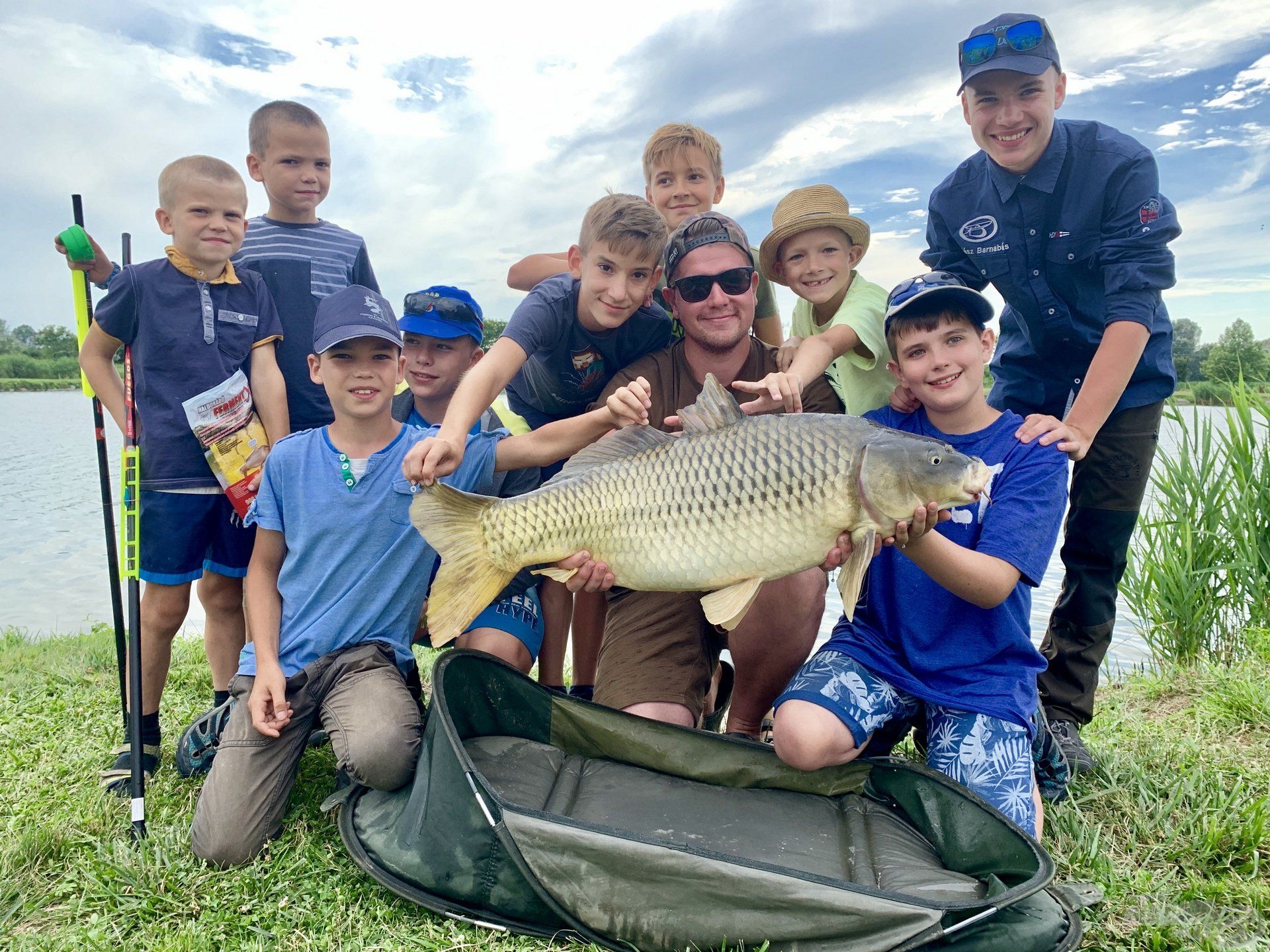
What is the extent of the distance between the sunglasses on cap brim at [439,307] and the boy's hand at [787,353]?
111 cm

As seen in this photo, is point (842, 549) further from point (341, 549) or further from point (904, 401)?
point (341, 549)

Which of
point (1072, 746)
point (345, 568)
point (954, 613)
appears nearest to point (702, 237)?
point (954, 613)

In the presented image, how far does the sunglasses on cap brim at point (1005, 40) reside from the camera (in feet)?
7.98

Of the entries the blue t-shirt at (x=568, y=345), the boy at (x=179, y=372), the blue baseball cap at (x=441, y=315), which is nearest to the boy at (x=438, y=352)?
the blue baseball cap at (x=441, y=315)

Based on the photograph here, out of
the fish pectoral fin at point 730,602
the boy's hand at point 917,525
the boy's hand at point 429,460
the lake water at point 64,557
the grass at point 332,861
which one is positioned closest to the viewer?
the grass at point 332,861

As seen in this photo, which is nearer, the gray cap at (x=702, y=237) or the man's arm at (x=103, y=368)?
the gray cap at (x=702, y=237)

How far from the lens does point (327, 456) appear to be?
7.68 ft

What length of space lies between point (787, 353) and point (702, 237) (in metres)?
0.44

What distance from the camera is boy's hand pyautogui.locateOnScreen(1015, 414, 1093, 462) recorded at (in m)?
2.06

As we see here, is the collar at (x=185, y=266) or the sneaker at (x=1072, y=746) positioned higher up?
the collar at (x=185, y=266)

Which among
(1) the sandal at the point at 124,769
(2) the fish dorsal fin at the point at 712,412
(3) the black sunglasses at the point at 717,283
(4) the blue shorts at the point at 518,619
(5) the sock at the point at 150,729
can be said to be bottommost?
(1) the sandal at the point at 124,769

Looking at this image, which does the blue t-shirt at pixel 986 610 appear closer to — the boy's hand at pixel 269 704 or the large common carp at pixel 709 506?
the large common carp at pixel 709 506

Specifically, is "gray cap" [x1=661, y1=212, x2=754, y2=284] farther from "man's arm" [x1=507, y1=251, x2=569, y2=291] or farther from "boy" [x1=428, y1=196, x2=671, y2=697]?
"man's arm" [x1=507, y1=251, x2=569, y2=291]

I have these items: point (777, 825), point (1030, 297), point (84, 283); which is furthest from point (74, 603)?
point (1030, 297)
